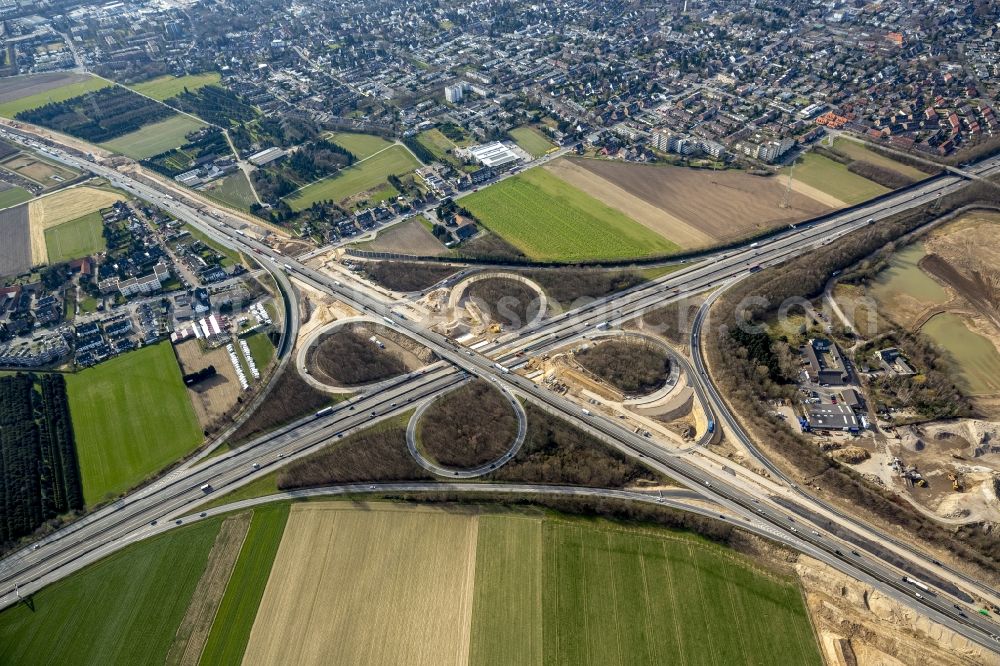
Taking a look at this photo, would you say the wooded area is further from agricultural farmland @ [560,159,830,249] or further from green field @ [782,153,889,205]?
green field @ [782,153,889,205]

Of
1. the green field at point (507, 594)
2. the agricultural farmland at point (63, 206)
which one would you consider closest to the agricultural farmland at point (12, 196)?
the agricultural farmland at point (63, 206)

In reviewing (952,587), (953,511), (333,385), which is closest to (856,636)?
(952,587)

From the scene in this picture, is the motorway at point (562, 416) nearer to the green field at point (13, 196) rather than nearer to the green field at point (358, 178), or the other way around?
the green field at point (358, 178)

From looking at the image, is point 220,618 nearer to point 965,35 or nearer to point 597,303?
point 597,303

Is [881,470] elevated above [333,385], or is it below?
above

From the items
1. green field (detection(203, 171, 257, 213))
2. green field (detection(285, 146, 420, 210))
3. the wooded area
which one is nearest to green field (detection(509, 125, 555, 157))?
green field (detection(285, 146, 420, 210))
